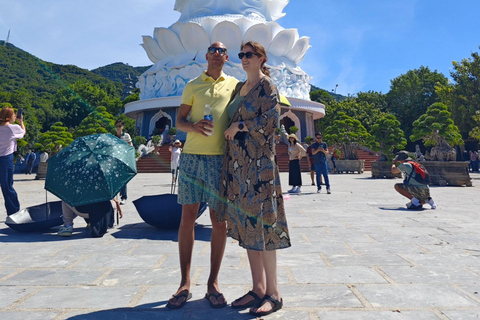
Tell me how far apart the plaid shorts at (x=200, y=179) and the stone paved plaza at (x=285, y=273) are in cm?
63

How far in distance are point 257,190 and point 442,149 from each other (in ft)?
38.1

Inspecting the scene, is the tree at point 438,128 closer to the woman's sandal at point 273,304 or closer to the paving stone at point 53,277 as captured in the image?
the woman's sandal at point 273,304

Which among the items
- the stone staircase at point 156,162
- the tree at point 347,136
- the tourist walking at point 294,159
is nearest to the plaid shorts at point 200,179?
the tourist walking at point 294,159

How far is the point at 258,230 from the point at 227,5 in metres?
30.5

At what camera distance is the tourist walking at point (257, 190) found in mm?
2143

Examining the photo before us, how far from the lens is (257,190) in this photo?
2152mm

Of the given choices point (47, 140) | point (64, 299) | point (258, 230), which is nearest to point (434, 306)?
point (258, 230)

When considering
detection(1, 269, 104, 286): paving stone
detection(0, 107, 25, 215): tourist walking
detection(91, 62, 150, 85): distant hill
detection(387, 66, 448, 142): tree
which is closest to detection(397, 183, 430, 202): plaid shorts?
detection(1, 269, 104, 286): paving stone

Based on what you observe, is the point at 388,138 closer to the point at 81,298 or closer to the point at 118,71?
the point at 81,298

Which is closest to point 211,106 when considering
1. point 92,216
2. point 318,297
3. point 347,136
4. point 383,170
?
point 318,297

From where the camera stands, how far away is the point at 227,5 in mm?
29812

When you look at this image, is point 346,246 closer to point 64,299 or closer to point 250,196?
point 250,196

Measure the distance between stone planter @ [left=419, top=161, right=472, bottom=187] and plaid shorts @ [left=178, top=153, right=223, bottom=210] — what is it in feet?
36.8

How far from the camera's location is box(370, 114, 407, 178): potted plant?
15180 mm
